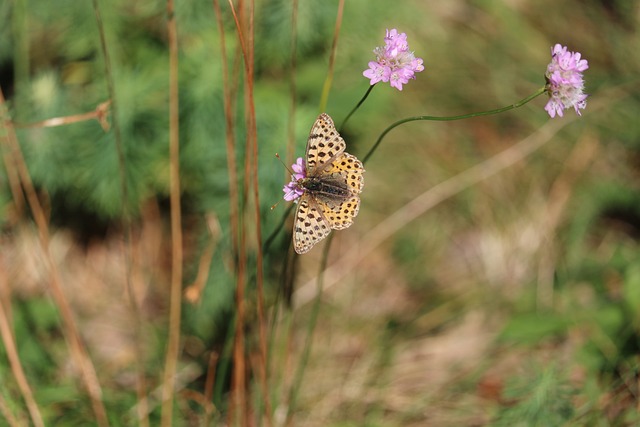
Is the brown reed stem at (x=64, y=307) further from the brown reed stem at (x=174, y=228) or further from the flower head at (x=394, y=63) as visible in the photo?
the flower head at (x=394, y=63)

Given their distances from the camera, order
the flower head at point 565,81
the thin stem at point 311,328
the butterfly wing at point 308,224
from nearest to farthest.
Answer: the flower head at point 565,81 → the butterfly wing at point 308,224 → the thin stem at point 311,328

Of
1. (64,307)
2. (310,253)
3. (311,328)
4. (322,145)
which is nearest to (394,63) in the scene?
(322,145)

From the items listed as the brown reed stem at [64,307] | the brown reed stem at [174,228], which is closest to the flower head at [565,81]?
the brown reed stem at [174,228]

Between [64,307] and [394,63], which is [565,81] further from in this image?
[64,307]

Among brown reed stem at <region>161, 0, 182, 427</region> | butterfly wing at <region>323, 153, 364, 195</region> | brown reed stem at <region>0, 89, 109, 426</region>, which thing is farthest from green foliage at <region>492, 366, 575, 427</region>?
brown reed stem at <region>0, 89, 109, 426</region>

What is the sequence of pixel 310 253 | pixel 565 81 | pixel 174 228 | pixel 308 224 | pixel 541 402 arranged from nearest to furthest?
1. pixel 565 81
2. pixel 308 224
3. pixel 541 402
4. pixel 174 228
5. pixel 310 253

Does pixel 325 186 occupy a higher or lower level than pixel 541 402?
higher
